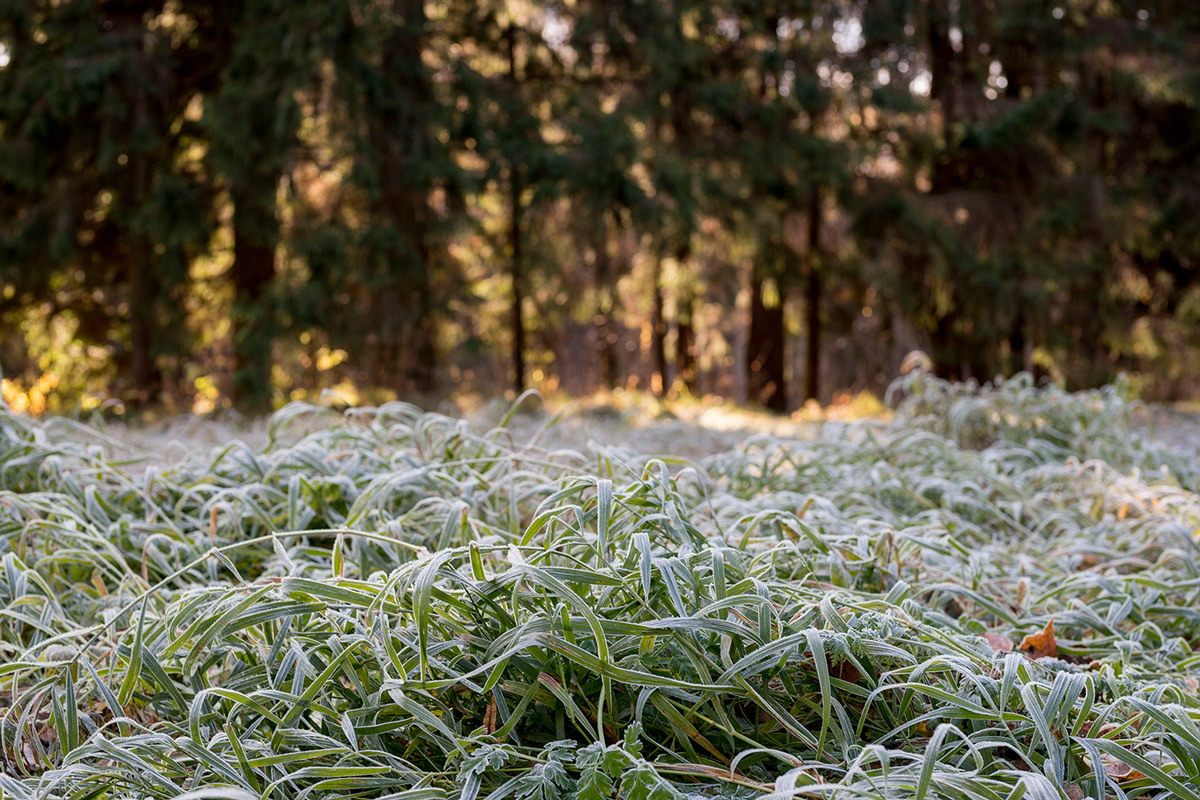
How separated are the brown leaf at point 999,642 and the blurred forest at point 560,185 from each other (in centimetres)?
535

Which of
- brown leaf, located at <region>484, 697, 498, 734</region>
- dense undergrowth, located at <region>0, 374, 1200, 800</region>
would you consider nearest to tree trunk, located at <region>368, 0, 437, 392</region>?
dense undergrowth, located at <region>0, 374, 1200, 800</region>

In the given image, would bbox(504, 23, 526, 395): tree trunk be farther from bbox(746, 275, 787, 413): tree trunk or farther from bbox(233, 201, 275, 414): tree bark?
bbox(746, 275, 787, 413): tree trunk

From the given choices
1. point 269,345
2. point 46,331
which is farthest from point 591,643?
point 46,331

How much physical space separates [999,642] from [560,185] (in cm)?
598

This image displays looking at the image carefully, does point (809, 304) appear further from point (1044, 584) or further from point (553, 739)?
point (553, 739)

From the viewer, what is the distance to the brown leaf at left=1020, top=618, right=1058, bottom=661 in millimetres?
1462

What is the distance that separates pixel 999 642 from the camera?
1.46 meters

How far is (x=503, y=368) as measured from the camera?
10.1 meters

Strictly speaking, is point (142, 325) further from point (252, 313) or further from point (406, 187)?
point (406, 187)

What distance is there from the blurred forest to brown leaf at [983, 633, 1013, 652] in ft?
17.6

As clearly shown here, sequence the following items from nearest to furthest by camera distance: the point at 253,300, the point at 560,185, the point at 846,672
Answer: the point at 846,672 → the point at 253,300 → the point at 560,185

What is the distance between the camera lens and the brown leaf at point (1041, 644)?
1462 millimetres

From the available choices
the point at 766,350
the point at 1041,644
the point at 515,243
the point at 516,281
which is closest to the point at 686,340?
the point at 766,350

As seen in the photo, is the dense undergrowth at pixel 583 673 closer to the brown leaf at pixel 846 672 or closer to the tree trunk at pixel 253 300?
the brown leaf at pixel 846 672
